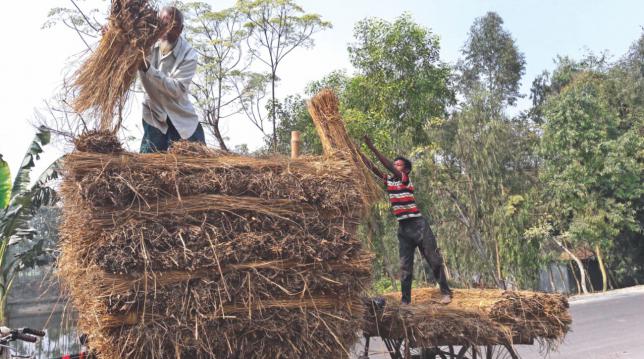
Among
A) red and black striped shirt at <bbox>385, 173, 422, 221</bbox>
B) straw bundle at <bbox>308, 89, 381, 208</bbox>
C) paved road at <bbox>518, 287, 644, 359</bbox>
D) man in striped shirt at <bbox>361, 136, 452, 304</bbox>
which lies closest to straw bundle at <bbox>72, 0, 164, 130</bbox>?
straw bundle at <bbox>308, 89, 381, 208</bbox>

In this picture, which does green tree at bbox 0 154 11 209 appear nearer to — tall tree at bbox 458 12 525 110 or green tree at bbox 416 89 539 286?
green tree at bbox 416 89 539 286

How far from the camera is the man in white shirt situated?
347cm

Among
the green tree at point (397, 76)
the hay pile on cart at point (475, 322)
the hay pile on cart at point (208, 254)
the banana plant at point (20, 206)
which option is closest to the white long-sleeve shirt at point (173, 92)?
the hay pile on cart at point (208, 254)

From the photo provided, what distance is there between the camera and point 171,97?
138 inches

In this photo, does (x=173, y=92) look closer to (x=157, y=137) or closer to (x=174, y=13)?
(x=157, y=137)

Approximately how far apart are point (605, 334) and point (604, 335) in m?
0.12

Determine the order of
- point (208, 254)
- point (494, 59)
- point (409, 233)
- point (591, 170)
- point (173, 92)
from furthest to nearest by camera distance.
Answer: point (494, 59) < point (591, 170) < point (409, 233) < point (173, 92) < point (208, 254)

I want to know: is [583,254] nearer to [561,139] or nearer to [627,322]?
[561,139]

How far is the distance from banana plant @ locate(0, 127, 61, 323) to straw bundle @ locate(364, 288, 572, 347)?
688 cm

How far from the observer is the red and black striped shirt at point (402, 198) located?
5.06 meters

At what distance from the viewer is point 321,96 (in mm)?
3939

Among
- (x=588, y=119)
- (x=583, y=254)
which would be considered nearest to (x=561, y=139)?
(x=588, y=119)

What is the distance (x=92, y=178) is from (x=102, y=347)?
78cm

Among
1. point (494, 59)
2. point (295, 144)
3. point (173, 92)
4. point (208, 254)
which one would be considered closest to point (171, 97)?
point (173, 92)
